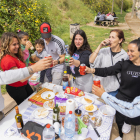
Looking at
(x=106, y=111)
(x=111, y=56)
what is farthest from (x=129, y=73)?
(x=106, y=111)

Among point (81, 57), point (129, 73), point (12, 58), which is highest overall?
point (12, 58)

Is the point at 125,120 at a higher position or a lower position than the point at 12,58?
lower

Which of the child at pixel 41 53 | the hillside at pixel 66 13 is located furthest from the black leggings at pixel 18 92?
the hillside at pixel 66 13

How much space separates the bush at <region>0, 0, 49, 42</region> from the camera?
5.38 metres

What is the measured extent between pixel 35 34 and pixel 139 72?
5.12m

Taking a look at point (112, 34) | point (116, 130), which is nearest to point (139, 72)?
point (112, 34)

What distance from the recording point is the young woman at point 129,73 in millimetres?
2203

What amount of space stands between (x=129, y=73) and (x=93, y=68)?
0.69m

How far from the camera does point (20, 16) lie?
549 centimetres

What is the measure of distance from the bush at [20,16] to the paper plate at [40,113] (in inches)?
170

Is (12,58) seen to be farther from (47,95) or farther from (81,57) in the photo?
(81,57)

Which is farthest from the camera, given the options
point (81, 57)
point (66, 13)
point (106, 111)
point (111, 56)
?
point (66, 13)

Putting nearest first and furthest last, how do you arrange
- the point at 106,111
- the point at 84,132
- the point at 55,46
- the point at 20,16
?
the point at 84,132, the point at 106,111, the point at 55,46, the point at 20,16

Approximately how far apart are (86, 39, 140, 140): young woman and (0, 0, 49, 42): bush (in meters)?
4.37
